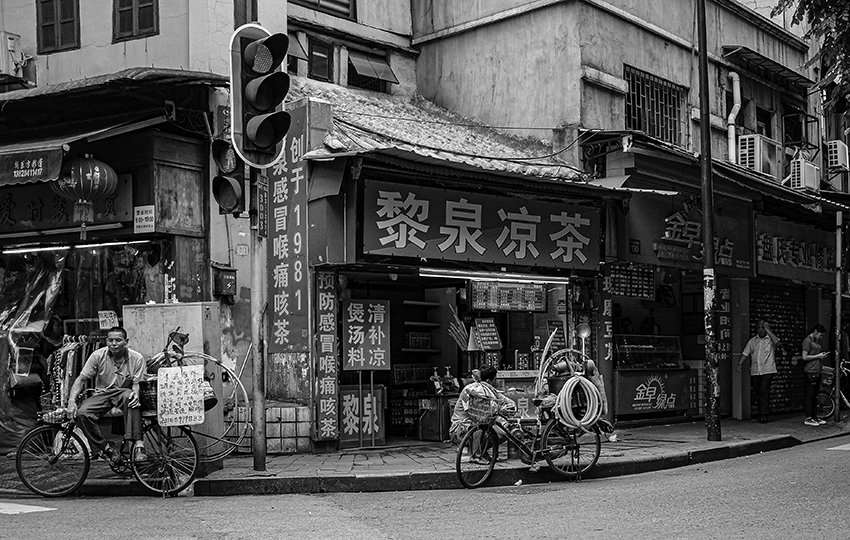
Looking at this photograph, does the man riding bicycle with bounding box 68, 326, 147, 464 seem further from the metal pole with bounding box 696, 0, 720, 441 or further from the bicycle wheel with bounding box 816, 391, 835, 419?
the bicycle wheel with bounding box 816, 391, 835, 419

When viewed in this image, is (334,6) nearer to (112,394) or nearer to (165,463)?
(112,394)

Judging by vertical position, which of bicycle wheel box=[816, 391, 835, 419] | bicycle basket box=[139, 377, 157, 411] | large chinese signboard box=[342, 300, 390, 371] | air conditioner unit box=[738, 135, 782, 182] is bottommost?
bicycle wheel box=[816, 391, 835, 419]

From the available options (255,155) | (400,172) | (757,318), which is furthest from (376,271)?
(757,318)

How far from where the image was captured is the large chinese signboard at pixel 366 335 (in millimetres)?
13598

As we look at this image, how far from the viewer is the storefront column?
63.2 feet

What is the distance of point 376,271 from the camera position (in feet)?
44.4

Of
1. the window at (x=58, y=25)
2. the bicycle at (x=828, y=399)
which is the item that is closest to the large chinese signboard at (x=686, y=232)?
the bicycle at (x=828, y=399)

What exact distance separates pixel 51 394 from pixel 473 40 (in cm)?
928

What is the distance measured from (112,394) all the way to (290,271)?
3561 mm

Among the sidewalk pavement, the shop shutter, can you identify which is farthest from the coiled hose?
the shop shutter

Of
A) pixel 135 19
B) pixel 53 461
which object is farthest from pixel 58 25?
pixel 53 461

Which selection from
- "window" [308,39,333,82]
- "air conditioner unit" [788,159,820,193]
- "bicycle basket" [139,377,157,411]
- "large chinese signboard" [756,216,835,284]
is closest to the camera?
"bicycle basket" [139,377,157,411]

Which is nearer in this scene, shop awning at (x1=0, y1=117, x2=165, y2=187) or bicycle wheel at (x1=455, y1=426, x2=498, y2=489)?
bicycle wheel at (x1=455, y1=426, x2=498, y2=489)

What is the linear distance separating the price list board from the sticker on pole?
8424 mm
